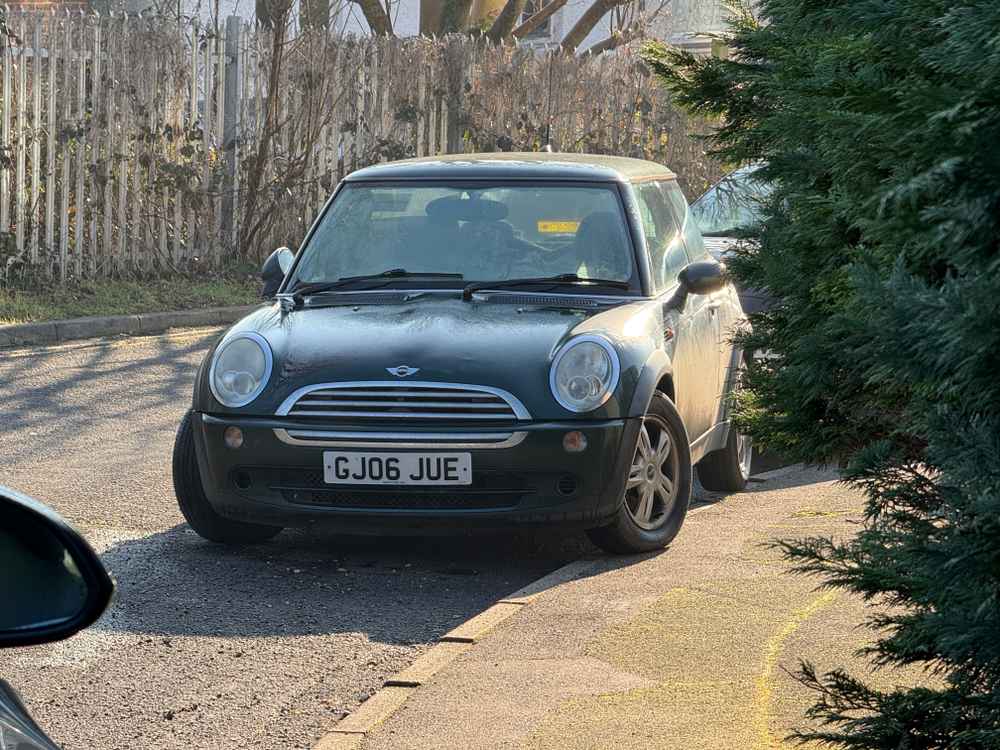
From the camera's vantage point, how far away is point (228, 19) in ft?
58.6

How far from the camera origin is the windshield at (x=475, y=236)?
7.96 meters

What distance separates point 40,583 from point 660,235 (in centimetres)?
667

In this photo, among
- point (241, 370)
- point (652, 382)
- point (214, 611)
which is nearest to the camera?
point (214, 611)

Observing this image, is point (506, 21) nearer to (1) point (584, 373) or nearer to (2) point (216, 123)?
(2) point (216, 123)

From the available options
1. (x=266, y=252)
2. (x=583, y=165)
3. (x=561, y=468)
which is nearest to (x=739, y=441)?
(x=583, y=165)

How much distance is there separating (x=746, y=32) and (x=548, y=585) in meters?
2.52

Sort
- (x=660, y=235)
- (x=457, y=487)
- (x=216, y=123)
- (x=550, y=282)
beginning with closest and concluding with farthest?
(x=457, y=487)
(x=550, y=282)
(x=660, y=235)
(x=216, y=123)

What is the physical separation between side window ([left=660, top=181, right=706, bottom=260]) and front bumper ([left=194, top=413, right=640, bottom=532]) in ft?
6.73

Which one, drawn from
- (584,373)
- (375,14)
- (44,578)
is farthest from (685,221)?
(375,14)

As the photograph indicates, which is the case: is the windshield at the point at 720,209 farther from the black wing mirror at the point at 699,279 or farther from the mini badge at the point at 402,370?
the mini badge at the point at 402,370

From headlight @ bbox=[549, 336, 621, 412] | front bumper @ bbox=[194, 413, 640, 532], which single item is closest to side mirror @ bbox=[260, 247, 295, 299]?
front bumper @ bbox=[194, 413, 640, 532]

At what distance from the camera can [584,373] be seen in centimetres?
700

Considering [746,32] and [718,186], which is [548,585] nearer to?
[746,32]

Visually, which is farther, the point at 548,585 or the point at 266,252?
the point at 266,252
